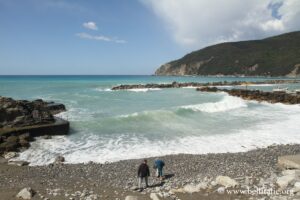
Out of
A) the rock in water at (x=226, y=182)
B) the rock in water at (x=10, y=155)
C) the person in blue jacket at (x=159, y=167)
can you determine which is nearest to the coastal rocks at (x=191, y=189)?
the rock in water at (x=226, y=182)

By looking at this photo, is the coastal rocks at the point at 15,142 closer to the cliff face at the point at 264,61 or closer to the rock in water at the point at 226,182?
the rock in water at the point at 226,182

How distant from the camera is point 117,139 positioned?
61.2 ft

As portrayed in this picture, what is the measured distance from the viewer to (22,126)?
65.2 ft

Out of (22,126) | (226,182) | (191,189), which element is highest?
(226,182)

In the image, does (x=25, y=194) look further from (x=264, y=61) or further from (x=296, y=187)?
(x=264, y=61)

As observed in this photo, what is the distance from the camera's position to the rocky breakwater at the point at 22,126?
55.8 ft

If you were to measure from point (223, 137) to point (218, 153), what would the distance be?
12.6 ft

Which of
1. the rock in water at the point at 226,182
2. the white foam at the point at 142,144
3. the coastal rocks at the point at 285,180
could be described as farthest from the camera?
the white foam at the point at 142,144

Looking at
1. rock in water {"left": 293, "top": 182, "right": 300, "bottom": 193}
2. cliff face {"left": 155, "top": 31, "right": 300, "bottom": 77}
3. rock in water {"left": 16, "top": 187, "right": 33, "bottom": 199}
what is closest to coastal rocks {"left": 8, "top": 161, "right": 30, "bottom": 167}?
rock in water {"left": 16, "top": 187, "right": 33, "bottom": 199}

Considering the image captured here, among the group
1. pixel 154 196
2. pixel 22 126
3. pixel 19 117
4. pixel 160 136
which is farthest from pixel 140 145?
pixel 19 117

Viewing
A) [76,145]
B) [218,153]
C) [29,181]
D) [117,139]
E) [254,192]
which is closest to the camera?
[254,192]

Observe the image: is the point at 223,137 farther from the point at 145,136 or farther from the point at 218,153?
the point at 145,136

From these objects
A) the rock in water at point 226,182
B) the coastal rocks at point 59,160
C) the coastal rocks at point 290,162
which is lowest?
the coastal rocks at point 59,160

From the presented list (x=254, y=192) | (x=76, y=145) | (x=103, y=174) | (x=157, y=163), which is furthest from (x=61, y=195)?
(x=76, y=145)
